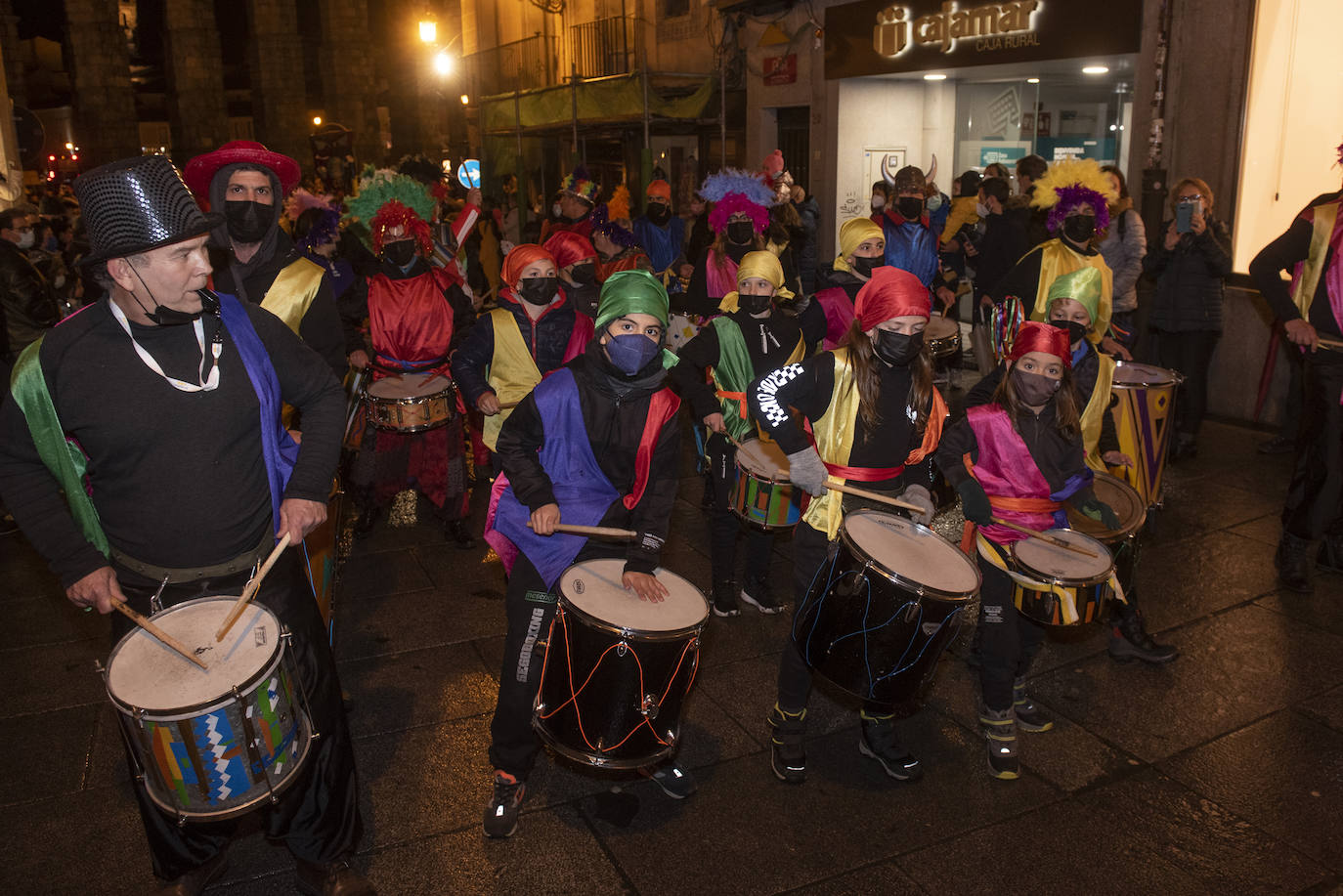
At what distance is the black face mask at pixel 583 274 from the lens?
7344 mm

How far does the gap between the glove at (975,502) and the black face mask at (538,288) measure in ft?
8.52

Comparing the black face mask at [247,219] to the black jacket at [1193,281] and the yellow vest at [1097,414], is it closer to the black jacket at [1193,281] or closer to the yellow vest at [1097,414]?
the yellow vest at [1097,414]

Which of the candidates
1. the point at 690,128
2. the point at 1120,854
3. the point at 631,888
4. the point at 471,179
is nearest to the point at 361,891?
the point at 631,888

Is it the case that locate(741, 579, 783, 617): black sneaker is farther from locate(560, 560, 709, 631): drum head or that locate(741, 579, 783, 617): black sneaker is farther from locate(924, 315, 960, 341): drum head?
locate(924, 315, 960, 341): drum head

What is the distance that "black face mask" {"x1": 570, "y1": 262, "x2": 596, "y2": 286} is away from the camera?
7344mm

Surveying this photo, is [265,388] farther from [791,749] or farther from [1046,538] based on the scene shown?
[1046,538]

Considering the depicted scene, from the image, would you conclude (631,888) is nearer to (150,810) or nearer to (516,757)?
(516,757)

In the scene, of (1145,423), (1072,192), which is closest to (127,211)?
(1145,423)

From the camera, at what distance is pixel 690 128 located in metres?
19.6

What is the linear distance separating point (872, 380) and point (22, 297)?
7.18 meters

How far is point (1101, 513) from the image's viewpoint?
169 inches

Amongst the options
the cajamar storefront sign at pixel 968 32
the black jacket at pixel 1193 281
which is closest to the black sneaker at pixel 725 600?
the black jacket at pixel 1193 281

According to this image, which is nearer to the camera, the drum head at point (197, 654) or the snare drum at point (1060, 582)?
the drum head at point (197, 654)

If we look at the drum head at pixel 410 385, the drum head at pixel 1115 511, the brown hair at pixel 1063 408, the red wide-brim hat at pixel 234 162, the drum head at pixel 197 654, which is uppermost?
the red wide-brim hat at pixel 234 162
